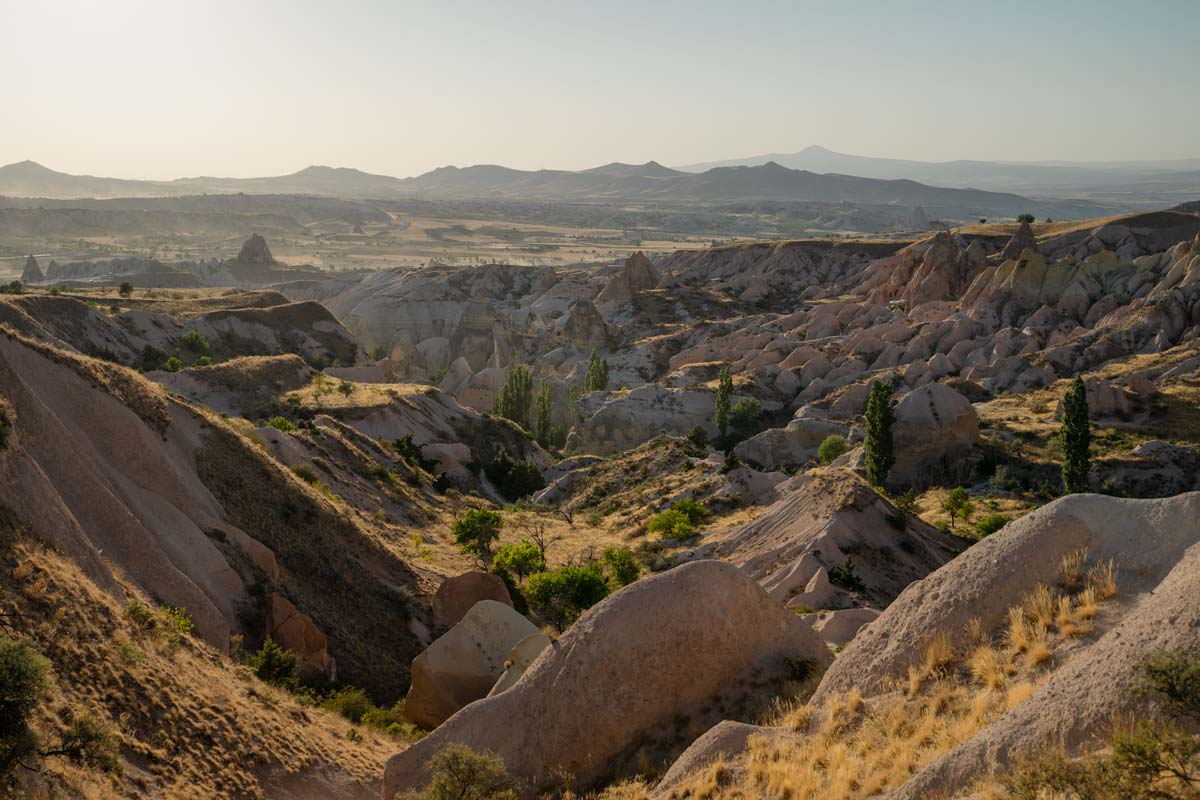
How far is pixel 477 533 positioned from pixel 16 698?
2434cm

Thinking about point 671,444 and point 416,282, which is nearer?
point 671,444

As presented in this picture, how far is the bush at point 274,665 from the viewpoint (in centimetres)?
1934

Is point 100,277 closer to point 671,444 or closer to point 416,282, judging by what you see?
point 416,282

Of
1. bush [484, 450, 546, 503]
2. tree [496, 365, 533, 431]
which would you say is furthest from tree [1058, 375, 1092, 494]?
tree [496, 365, 533, 431]

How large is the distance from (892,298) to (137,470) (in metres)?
89.8

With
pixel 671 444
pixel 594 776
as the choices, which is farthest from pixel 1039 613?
pixel 671 444

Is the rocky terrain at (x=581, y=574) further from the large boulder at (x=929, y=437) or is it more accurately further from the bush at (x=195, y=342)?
the bush at (x=195, y=342)

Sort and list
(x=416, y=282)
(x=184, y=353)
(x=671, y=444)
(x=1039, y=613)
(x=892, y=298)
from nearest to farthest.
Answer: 1. (x=1039, y=613)
2. (x=671, y=444)
3. (x=184, y=353)
4. (x=892, y=298)
5. (x=416, y=282)

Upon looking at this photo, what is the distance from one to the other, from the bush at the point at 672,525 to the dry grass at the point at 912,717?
75.4 feet

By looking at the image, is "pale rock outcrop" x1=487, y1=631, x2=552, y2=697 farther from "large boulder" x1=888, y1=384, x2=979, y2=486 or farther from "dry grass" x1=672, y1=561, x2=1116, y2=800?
"large boulder" x1=888, y1=384, x2=979, y2=486

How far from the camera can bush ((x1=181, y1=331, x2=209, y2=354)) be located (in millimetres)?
64188

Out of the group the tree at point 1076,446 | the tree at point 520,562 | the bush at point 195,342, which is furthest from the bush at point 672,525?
the bush at point 195,342

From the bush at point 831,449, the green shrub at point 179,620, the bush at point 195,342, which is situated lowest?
the bush at point 831,449

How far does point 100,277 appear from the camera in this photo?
13800 centimetres
